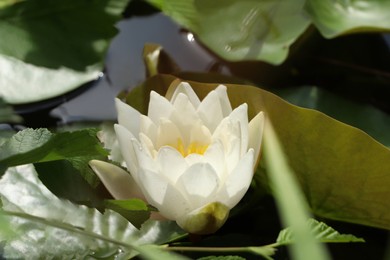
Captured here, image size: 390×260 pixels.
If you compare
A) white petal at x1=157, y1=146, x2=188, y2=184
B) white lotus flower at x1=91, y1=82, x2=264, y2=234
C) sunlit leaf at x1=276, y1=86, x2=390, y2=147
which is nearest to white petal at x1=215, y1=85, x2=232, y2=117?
white lotus flower at x1=91, y1=82, x2=264, y2=234

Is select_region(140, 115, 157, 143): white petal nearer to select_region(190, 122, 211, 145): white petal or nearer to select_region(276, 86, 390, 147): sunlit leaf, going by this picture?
select_region(190, 122, 211, 145): white petal

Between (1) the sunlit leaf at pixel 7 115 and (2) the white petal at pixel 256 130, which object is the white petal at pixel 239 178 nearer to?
(2) the white petal at pixel 256 130

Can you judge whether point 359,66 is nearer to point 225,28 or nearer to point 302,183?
point 225,28

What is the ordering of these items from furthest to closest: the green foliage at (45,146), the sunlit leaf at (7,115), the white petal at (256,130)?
1. the sunlit leaf at (7,115)
2. the white petal at (256,130)
3. the green foliage at (45,146)

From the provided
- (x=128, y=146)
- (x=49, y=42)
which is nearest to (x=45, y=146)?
(x=128, y=146)

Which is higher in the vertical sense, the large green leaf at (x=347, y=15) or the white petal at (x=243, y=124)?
the large green leaf at (x=347, y=15)

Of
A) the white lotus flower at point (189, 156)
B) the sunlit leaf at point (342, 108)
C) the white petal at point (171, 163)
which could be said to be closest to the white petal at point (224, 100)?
the white lotus flower at point (189, 156)

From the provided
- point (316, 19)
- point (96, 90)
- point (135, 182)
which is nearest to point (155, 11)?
point (96, 90)
